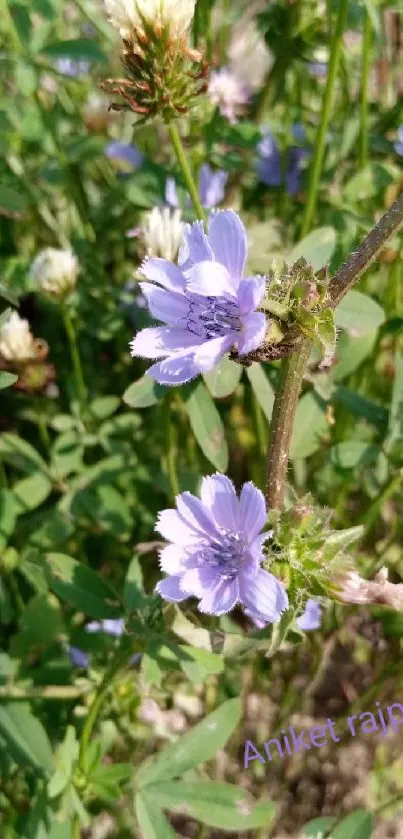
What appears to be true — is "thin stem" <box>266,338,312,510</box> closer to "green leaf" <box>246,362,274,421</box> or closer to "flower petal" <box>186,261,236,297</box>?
"flower petal" <box>186,261,236,297</box>

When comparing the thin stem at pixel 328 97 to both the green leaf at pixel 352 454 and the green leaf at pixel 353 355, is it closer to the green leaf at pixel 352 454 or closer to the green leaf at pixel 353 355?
the green leaf at pixel 353 355

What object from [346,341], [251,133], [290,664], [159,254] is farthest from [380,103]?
[290,664]

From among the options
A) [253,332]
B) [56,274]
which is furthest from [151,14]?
[56,274]

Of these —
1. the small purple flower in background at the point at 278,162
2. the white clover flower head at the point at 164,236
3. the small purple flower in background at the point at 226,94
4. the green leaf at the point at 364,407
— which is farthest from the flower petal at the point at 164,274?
the small purple flower in background at the point at 278,162

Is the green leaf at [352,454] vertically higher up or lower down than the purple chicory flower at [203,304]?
lower down

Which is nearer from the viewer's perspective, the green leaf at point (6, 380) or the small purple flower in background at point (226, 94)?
the green leaf at point (6, 380)

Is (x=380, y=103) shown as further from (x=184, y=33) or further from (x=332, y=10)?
(x=184, y=33)
